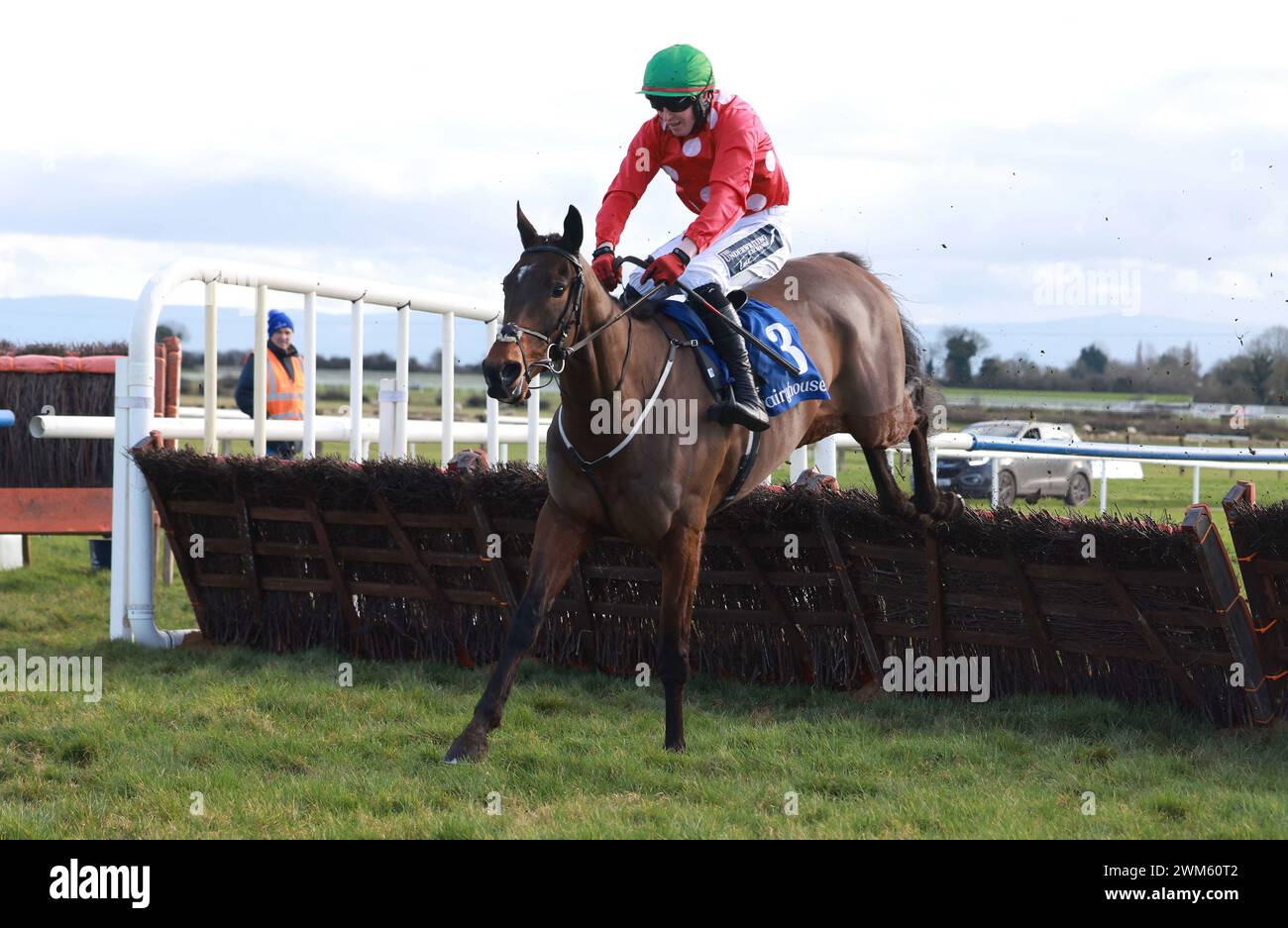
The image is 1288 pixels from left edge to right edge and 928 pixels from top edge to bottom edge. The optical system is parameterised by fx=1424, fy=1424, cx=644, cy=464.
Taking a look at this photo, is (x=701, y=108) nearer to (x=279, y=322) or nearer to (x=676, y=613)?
(x=676, y=613)

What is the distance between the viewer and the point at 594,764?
498 cm

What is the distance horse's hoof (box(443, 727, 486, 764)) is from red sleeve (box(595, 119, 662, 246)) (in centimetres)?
200

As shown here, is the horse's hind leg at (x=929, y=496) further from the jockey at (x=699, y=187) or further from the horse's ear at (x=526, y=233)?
the horse's ear at (x=526, y=233)

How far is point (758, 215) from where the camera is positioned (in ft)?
19.7

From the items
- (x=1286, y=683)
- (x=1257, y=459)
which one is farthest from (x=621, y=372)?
(x=1257, y=459)

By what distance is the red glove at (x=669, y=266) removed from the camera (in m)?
5.19

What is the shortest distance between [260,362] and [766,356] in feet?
10.4

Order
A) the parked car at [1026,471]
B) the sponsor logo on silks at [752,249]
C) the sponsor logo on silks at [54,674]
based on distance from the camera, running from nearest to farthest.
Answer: the sponsor logo on silks at [752,249] → the sponsor logo on silks at [54,674] → the parked car at [1026,471]

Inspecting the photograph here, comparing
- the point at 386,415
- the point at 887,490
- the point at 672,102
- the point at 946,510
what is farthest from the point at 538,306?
the point at 386,415

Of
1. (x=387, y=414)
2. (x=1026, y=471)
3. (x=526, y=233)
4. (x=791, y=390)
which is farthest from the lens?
(x=1026, y=471)

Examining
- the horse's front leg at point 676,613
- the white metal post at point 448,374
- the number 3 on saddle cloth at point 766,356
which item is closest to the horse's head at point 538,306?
the number 3 on saddle cloth at point 766,356

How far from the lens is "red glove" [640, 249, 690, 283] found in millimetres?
5188

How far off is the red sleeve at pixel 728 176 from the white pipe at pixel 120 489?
3599 mm
